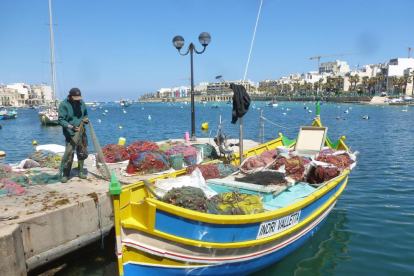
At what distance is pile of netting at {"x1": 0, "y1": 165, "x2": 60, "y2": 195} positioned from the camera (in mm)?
6516

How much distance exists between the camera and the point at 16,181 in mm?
7168

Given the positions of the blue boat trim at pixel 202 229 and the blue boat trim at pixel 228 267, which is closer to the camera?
the blue boat trim at pixel 202 229

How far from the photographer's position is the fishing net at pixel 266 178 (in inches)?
282

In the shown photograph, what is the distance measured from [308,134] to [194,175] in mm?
7032

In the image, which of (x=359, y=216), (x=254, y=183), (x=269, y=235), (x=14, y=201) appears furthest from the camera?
(x=359, y=216)

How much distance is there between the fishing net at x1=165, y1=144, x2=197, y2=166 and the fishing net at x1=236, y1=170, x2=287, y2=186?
2513mm

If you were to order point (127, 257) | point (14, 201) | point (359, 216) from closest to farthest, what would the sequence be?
point (127, 257)
point (14, 201)
point (359, 216)

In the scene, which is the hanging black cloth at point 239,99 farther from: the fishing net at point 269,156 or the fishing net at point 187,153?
the fishing net at point 187,153

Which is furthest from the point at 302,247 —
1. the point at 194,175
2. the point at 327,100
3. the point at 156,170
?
the point at 327,100

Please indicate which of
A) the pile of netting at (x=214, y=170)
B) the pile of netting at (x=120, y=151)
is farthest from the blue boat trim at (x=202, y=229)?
the pile of netting at (x=120, y=151)

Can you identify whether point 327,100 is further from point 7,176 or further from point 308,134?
point 7,176

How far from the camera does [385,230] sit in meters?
8.30

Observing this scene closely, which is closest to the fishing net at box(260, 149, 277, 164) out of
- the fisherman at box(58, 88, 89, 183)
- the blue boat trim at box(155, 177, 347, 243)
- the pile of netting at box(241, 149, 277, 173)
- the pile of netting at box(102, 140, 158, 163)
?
the pile of netting at box(241, 149, 277, 173)

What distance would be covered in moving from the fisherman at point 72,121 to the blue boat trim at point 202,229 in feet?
12.7
